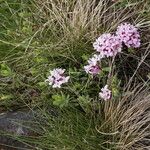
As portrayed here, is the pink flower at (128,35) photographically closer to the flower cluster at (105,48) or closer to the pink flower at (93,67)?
the flower cluster at (105,48)

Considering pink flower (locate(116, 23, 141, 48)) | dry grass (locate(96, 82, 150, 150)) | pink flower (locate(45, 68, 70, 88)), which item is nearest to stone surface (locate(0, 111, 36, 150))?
pink flower (locate(45, 68, 70, 88))

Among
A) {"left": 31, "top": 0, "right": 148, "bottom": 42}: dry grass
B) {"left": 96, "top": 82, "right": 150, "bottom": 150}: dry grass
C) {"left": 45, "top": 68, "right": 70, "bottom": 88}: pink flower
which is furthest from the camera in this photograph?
{"left": 31, "top": 0, "right": 148, "bottom": 42}: dry grass

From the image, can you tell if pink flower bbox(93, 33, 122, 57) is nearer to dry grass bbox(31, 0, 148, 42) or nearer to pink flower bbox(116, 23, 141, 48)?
pink flower bbox(116, 23, 141, 48)

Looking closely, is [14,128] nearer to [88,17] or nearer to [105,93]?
[105,93]

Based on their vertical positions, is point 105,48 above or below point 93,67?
above

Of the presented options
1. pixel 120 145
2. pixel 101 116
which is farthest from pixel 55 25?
pixel 120 145

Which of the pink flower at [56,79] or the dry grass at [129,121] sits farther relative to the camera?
the pink flower at [56,79]

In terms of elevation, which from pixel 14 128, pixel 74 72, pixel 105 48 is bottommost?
pixel 14 128

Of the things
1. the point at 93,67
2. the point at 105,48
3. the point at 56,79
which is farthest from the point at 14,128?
the point at 105,48

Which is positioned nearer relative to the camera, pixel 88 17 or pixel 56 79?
pixel 56 79

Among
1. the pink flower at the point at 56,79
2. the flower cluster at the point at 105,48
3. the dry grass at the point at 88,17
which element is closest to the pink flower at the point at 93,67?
the flower cluster at the point at 105,48

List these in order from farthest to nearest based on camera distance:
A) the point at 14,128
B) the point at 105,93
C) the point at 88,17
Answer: the point at 88,17
the point at 14,128
the point at 105,93
